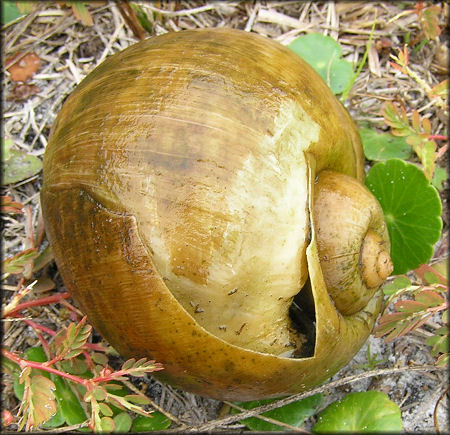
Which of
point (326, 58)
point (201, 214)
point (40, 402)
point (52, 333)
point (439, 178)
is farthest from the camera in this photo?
point (326, 58)

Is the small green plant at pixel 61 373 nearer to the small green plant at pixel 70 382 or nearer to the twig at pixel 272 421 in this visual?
the small green plant at pixel 70 382

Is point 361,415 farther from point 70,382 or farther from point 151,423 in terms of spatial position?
point 70,382

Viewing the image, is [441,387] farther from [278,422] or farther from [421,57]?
[421,57]

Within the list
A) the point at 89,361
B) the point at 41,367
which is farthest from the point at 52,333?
the point at 41,367

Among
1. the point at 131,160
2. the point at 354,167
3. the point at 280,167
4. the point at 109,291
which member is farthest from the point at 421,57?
the point at 109,291

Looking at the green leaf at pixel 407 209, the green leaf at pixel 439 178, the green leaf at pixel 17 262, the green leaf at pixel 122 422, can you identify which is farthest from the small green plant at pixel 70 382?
the green leaf at pixel 439 178
